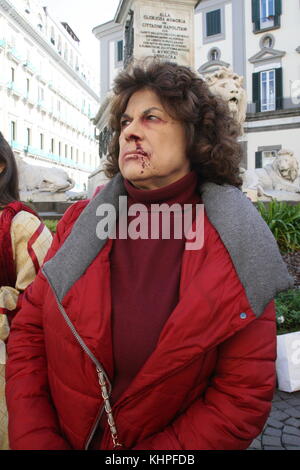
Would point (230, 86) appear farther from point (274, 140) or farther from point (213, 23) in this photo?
point (213, 23)

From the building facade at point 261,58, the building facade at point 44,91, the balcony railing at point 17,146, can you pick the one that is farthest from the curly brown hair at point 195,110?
the balcony railing at point 17,146

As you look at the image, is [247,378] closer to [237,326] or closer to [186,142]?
[237,326]

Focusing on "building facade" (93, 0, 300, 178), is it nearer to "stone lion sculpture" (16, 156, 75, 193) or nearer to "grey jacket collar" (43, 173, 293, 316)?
"stone lion sculpture" (16, 156, 75, 193)

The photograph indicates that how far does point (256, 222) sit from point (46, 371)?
2.80 ft

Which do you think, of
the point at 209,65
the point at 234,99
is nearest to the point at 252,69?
the point at 209,65

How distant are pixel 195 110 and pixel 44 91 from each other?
1890 inches

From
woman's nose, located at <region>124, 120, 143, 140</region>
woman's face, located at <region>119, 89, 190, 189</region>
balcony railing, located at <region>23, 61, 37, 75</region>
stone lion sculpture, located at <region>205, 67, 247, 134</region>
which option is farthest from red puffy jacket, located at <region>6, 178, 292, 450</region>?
balcony railing, located at <region>23, 61, 37, 75</region>

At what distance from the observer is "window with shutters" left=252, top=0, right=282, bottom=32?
1076 inches

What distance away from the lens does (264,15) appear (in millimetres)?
27641

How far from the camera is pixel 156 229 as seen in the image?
143 centimetres

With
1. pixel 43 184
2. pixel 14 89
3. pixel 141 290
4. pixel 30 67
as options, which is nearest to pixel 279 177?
pixel 43 184

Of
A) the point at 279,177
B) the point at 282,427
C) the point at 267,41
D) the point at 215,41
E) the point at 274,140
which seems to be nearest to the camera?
the point at 282,427
